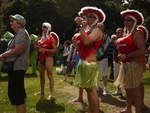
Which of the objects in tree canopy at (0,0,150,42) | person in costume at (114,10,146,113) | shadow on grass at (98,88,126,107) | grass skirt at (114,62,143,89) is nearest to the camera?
person in costume at (114,10,146,113)

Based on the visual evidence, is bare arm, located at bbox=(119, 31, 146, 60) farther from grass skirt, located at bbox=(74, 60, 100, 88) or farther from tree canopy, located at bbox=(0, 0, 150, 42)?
tree canopy, located at bbox=(0, 0, 150, 42)

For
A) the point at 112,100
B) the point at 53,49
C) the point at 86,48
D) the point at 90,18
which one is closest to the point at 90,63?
the point at 86,48

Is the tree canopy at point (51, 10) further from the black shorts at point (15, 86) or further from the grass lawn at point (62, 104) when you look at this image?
the black shorts at point (15, 86)

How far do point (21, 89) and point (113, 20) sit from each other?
27.8m

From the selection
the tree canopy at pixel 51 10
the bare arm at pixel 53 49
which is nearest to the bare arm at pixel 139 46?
the bare arm at pixel 53 49

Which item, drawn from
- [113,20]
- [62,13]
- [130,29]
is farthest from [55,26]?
[130,29]

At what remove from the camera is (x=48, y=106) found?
5.86m

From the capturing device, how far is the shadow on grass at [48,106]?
18.2 feet

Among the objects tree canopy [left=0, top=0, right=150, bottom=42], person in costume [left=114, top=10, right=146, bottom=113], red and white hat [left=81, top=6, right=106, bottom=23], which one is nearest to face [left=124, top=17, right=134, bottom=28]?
person in costume [left=114, top=10, right=146, bottom=113]

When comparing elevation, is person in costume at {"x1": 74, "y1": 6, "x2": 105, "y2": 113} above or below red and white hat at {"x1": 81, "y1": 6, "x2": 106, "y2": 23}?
below

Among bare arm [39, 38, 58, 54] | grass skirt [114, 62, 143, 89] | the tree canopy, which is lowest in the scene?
grass skirt [114, 62, 143, 89]

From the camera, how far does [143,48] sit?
14.6 ft

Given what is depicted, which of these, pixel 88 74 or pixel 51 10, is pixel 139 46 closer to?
pixel 88 74

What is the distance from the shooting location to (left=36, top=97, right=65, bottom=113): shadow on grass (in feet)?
18.2
